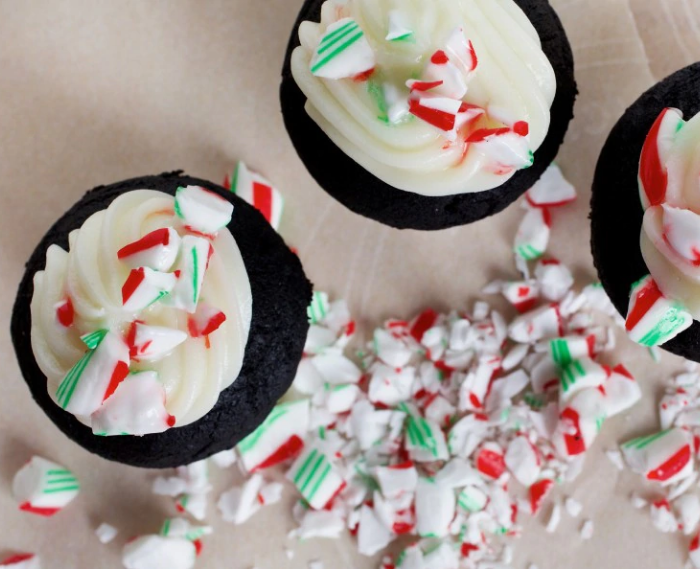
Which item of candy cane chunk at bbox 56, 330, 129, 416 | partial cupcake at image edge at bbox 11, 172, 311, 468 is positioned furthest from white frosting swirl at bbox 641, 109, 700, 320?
candy cane chunk at bbox 56, 330, 129, 416

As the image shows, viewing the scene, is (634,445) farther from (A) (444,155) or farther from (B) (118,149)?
(B) (118,149)

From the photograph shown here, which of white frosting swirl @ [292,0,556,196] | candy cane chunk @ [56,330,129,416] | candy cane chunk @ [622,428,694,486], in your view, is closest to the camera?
candy cane chunk @ [56,330,129,416]

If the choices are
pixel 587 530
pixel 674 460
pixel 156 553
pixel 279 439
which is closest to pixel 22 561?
pixel 156 553

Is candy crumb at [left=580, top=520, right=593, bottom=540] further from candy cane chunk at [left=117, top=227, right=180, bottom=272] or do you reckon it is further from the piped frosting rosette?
candy cane chunk at [left=117, top=227, right=180, bottom=272]

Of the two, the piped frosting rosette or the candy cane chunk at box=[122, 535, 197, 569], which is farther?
the candy cane chunk at box=[122, 535, 197, 569]

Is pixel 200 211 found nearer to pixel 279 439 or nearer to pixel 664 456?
pixel 279 439

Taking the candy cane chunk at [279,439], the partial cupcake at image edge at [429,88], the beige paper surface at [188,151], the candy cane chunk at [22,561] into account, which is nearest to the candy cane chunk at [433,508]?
the beige paper surface at [188,151]
